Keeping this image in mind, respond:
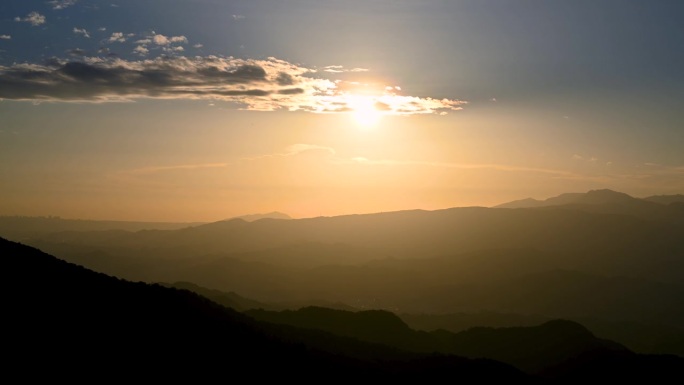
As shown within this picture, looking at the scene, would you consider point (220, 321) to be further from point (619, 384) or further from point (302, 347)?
point (619, 384)

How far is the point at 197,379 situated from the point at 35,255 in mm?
28568

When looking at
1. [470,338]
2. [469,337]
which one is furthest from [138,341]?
[469,337]

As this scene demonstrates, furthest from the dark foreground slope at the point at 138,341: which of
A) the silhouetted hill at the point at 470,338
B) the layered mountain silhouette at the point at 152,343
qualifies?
the silhouetted hill at the point at 470,338

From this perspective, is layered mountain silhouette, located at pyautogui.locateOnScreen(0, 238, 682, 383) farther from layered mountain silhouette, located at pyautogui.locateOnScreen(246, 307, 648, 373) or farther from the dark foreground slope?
layered mountain silhouette, located at pyautogui.locateOnScreen(246, 307, 648, 373)

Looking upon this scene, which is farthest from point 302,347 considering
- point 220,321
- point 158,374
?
point 158,374

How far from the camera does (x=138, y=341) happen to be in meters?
47.0

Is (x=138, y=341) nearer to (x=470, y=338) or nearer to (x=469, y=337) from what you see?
(x=470, y=338)

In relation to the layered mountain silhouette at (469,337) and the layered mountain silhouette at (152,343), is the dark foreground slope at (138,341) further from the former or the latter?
the layered mountain silhouette at (469,337)

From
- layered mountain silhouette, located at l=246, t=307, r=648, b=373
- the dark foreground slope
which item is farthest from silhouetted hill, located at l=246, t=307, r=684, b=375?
the dark foreground slope

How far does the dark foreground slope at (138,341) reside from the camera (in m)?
41.2

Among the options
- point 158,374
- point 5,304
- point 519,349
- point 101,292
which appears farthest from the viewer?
point 519,349

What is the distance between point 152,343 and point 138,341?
126 cm

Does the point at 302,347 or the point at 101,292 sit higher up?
the point at 101,292

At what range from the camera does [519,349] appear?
105m
